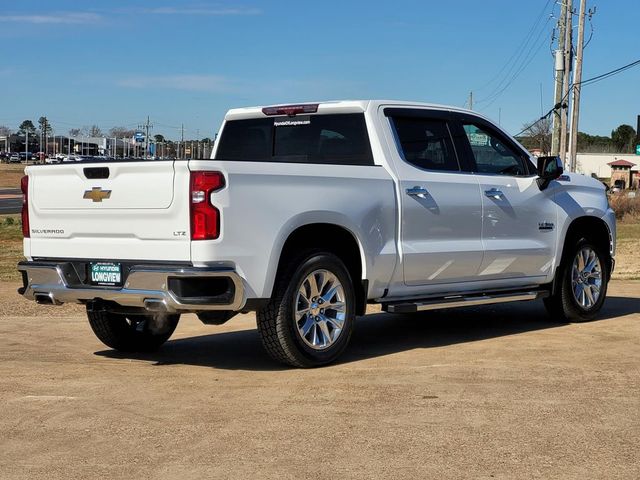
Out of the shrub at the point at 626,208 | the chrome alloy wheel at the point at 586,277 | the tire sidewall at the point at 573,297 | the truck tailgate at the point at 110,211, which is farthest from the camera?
the shrub at the point at 626,208

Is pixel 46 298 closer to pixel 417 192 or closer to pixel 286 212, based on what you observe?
pixel 286 212

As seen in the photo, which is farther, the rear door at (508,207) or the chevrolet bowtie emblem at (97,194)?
the rear door at (508,207)

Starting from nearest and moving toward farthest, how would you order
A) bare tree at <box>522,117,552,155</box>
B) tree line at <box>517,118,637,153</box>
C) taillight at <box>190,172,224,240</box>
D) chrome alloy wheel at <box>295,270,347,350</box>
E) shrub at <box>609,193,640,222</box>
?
taillight at <box>190,172,224,240</box> < chrome alloy wheel at <box>295,270,347,350</box> < shrub at <box>609,193,640,222</box> < bare tree at <box>522,117,552,155</box> < tree line at <box>517,118,637,153</box>

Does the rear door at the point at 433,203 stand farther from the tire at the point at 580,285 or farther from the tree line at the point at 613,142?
the tree line at the point at 613,142

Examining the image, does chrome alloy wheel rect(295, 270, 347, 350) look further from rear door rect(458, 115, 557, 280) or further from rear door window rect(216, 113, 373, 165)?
rear door rect(458, 115, 557, 280)

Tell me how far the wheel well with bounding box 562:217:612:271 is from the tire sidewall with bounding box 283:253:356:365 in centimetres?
339

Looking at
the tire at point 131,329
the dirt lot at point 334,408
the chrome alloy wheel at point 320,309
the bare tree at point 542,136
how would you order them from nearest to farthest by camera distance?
1. the dirt lot at point 334,408
2. the chrome alloy wheel at point 320,309
3. the tire at point 131,329
4. the bare tree at point 542,136

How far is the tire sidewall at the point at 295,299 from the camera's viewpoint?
23.5 feet

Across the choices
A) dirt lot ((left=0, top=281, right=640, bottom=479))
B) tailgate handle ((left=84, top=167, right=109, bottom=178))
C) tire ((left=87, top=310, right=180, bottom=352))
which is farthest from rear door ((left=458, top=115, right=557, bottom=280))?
tailgate handle ((left=84, top=167, right=109, bottom=178))

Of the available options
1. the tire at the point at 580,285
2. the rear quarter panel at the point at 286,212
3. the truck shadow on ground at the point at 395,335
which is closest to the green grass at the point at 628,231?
the truck shadow on ground at the point at 395,335

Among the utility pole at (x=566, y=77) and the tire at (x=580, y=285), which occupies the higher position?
the utility pole at (x=566, y=77)

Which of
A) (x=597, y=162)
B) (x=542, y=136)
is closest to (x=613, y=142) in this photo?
(x=597, y=162)

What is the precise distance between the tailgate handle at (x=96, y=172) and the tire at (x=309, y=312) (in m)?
1.50

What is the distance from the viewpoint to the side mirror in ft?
30.6
